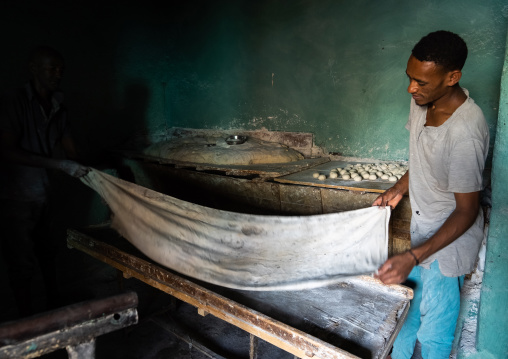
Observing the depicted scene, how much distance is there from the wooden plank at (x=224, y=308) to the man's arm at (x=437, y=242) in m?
0.37

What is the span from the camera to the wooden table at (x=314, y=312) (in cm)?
130

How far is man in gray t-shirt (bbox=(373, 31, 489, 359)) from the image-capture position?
4.33 ft

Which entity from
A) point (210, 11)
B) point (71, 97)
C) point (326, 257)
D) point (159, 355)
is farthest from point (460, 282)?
point (210, 11)

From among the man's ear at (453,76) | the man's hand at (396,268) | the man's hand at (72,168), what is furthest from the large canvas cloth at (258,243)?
the man's ear at (453,76)

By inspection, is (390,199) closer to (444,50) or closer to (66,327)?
(444,50)

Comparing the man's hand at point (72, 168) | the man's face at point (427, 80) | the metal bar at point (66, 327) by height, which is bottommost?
the metal bar at point (66, 327)

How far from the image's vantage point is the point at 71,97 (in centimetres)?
395

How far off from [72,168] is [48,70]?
728 millimetres

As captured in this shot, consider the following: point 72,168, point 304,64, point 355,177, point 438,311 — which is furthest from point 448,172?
point 304,64

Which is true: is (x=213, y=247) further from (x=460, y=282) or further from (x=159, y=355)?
(x=460, y=282)

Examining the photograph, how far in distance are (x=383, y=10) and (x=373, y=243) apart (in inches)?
113

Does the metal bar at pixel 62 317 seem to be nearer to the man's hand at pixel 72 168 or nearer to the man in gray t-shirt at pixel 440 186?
the man in gray t-shirt at pixel 440 186

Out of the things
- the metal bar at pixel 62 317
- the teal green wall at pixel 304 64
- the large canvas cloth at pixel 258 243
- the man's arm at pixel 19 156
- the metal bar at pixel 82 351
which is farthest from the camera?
the teal green wall at pixel 304 64

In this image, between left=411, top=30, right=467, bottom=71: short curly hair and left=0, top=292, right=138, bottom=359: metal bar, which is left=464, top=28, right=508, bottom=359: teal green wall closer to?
left=411, top=30, right=467, bottom=71: short curly hair
